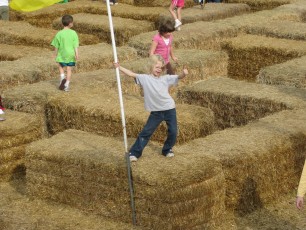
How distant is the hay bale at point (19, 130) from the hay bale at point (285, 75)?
533 cm

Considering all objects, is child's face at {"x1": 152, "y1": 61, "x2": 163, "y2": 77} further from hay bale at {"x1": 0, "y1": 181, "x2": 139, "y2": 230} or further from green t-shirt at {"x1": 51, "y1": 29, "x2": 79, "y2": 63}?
green t-shirt at {"x1": 51, "y1": 29, "x2": 79, "y2": 63}

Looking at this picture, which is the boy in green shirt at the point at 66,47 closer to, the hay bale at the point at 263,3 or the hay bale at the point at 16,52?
the hay bale at the point at 16,52

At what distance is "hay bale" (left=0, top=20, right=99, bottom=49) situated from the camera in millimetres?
23945

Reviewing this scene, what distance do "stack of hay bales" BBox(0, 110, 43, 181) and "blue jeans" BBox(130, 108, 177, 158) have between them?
125 inches

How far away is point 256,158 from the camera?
12656 mm

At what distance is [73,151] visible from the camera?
12773 mm

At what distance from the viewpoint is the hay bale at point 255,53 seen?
21.0m

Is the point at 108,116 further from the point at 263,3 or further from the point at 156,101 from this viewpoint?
the point at 263,3

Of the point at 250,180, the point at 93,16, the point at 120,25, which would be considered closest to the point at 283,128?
the point at 250,180

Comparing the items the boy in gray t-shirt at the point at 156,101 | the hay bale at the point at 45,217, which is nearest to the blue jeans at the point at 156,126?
the boy in gray t-shirt at the point at 156,101

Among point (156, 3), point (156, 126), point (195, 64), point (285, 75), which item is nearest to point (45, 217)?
point (156, 126)

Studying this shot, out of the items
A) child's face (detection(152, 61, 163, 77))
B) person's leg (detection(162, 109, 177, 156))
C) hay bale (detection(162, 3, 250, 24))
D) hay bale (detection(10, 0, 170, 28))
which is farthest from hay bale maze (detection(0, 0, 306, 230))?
hay bale (detection(10, 0, 170, 28))

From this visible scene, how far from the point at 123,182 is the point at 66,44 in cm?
558

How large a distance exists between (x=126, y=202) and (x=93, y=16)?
15934 mm
